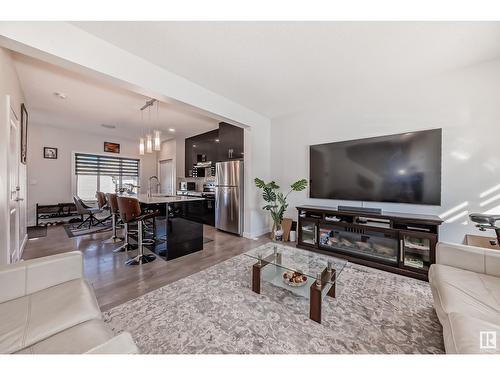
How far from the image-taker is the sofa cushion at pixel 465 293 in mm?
1119

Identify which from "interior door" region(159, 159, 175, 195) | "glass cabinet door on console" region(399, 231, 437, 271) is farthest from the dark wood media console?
"interior door" region(159, 159, 175, 195)

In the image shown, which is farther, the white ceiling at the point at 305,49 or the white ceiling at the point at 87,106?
the white ceiling at the point at 87,106

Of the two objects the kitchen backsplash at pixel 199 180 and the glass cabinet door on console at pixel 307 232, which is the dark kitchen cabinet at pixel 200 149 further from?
the glass cabinet door on console at pixel 307 232

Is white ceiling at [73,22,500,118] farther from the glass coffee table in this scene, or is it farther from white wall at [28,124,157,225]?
white wall at [28,124,157,225]

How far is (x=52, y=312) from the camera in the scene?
100cm

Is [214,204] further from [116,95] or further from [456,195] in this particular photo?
[456,195]

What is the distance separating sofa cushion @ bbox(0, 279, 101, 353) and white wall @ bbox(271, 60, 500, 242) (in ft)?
11.1

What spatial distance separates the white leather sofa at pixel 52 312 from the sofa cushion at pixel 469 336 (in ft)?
4.51

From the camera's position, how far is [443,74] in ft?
8.13

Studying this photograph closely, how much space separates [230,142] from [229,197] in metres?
1.26

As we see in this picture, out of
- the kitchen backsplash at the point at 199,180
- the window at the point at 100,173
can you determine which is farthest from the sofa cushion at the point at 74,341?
the window at the point at 100,173
